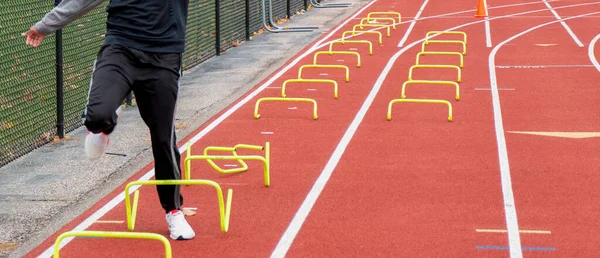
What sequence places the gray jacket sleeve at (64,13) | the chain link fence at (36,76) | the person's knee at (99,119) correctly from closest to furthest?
the person's knee at (99,119) < the gray jacket sleeve at (64,13) < the chain link fence at (36,76)

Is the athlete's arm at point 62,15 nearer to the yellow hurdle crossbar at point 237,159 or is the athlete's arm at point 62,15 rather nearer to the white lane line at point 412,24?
the yellow hurdle crossbar at point 237,159

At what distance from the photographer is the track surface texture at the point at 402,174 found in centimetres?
729

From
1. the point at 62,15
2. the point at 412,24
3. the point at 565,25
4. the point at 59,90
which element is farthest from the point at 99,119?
the point at 565,25

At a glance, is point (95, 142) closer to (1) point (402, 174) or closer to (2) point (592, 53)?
(1) point (402, 174)

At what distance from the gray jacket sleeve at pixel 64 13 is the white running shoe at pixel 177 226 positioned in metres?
1.47

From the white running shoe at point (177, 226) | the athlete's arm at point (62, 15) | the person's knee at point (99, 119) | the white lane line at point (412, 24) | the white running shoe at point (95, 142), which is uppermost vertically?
the athlete's arm at point (62, 15)

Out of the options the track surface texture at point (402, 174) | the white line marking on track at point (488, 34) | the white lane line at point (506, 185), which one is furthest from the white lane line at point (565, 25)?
the white lane line at point (506, 185)

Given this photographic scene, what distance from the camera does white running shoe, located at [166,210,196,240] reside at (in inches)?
283

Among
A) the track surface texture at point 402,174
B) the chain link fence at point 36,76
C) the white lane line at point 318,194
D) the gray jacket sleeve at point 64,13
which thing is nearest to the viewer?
the gray jacket sleeve at point 64,13

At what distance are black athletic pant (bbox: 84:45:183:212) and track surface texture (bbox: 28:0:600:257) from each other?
66 cm

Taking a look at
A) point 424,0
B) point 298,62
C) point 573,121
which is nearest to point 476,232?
point 573,121

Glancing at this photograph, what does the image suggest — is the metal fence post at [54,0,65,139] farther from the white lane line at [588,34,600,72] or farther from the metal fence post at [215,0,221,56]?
the white lane line at [588,34,600,72]

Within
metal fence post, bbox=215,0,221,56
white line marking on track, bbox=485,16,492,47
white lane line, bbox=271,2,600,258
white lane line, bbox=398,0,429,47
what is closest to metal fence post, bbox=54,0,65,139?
white lane line, bbox=271,2,600,258

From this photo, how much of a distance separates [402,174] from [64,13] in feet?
13.1
